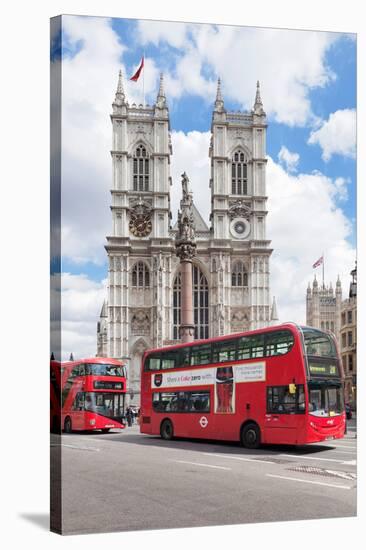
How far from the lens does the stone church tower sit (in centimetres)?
1341

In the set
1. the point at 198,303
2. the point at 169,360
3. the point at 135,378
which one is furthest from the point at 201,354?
the point at 198,303

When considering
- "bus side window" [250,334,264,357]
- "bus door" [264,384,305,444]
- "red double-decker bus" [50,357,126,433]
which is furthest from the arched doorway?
"bus door" [264,384,305,444]

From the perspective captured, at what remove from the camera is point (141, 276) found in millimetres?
19531

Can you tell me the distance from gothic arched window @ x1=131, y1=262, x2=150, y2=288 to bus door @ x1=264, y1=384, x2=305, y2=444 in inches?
263

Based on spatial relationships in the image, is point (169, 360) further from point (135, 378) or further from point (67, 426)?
point (67, 426)

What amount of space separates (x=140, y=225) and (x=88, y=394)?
20.1 ft

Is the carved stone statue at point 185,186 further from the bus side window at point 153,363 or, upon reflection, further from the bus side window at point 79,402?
the bus side window at point 79,402

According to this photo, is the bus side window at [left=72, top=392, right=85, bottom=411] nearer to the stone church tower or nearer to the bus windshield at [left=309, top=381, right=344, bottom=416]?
the stone church tower

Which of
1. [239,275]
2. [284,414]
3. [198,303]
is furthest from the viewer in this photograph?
[198,303]

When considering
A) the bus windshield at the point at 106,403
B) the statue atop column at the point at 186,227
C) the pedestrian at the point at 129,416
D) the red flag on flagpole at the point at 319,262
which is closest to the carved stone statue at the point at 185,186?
the statue atop column at the point at 186,227

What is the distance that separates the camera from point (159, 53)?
11.3m

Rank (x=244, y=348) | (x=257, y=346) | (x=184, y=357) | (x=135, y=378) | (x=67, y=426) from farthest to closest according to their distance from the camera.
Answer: (x=135, y=378)
(x=184, y=357)
(x=244, y=348)
(x=257, y=346)
(x=67, y=426)

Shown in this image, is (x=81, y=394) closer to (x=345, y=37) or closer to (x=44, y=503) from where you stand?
(x=44, y=503)

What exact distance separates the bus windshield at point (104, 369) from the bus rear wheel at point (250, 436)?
107 inches
